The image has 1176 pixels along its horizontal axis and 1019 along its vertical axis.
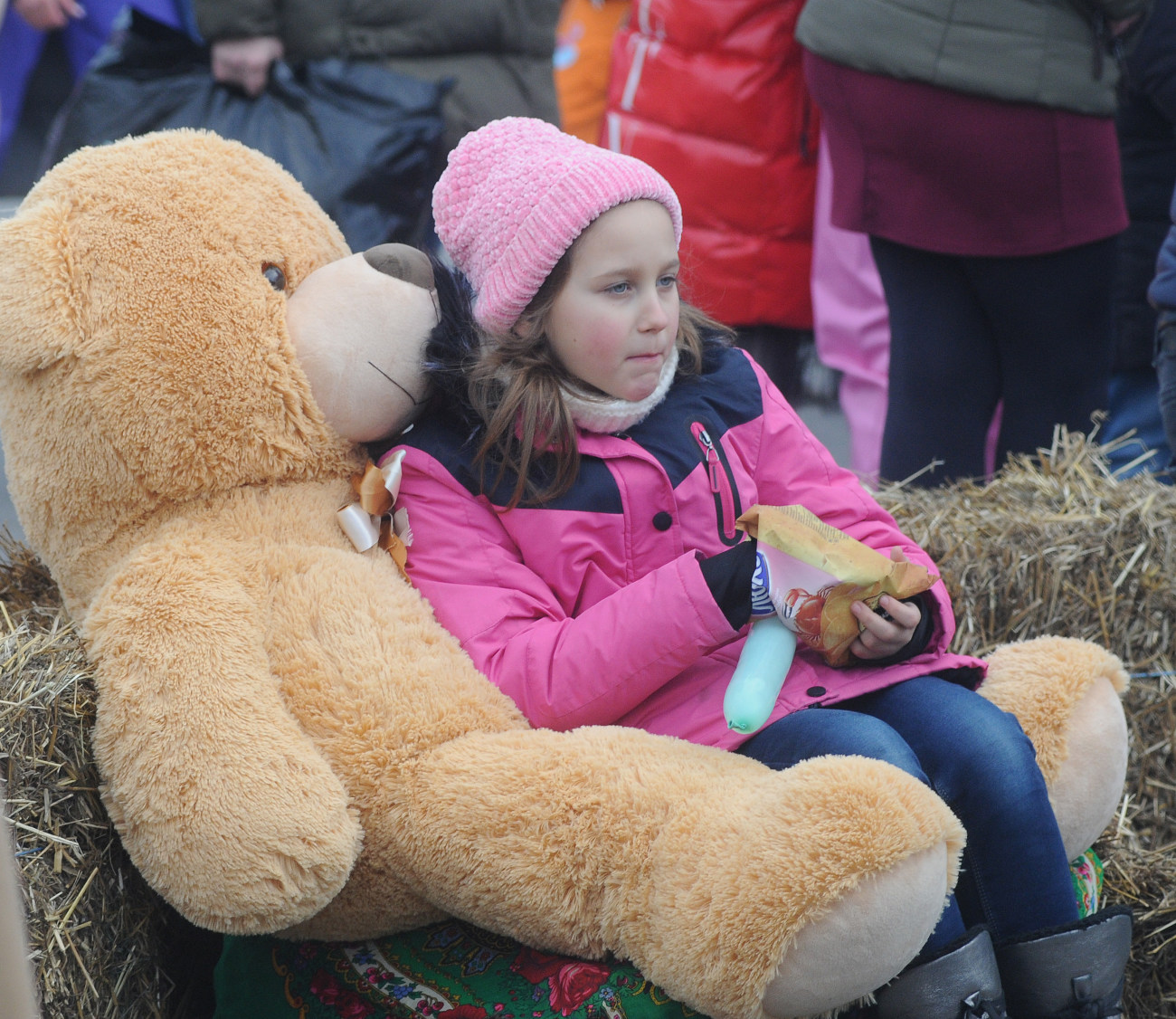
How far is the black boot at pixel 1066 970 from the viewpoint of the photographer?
1.48 metres

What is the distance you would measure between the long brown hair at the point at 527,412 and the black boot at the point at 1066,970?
2.66 ft

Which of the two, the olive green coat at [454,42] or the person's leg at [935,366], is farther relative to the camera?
the olive green coat at [454,42]

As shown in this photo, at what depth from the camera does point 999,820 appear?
152 cm

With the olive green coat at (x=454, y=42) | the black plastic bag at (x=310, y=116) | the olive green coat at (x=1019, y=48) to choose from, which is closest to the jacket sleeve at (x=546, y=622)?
the olive green coat at (x=1019, y=48)

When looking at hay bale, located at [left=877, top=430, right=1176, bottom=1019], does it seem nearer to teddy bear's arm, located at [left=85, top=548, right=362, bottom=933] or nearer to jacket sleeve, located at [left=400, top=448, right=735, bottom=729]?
jacket sleeve, located at [left=400, top=448, right=735, bottom=729]

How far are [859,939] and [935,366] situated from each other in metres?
1.70

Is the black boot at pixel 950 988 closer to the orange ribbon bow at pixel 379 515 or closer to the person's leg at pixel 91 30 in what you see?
the orange ribbon bow at pixel 379 515

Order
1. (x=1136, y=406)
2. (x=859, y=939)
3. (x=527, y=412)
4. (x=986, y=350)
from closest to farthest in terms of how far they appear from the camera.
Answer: (x=859, y=939)
(x=527, y=412)
(x=986, y=350)
(x=1136, y=406)

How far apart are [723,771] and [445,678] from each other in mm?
343

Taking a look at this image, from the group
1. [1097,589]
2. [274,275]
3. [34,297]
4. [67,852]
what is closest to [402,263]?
[274,275]

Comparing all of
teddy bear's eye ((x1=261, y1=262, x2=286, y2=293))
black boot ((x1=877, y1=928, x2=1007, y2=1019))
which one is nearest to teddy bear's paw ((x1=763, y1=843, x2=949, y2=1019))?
black boot ((x1=877, y1=928, x2=1007, y2=1019))

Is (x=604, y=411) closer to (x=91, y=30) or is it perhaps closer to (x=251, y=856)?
(x=251, y=856)

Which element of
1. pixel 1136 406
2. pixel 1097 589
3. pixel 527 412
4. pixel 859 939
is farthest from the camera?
pixel 1136 406

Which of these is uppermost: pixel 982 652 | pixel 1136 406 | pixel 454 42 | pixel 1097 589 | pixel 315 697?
pixel 454 42
